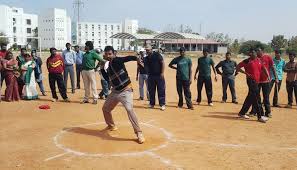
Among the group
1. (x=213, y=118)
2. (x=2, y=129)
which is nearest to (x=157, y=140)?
(x=213, y=118)

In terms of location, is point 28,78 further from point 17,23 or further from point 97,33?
Answer: point 97,33

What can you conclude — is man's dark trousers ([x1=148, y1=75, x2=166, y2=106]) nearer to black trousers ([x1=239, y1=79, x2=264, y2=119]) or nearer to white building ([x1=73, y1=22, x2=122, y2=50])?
black trousers ([x1=239, y1=79, x2=264, y2=119])

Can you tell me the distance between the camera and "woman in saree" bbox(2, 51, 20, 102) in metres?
12.5

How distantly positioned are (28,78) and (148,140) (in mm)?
6978

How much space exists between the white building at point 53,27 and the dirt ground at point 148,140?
109 meters

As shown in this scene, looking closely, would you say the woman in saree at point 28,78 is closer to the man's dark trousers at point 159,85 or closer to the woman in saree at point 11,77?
the woman in saree at point 11,77

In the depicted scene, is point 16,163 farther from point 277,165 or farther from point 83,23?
point 83,23

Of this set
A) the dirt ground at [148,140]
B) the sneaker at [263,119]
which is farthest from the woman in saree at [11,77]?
the sneaker at [263,119]

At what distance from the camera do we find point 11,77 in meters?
12.6

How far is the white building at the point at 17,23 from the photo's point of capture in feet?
355

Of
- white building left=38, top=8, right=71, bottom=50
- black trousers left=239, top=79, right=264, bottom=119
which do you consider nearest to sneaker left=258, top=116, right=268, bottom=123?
black trousers left=239, top=79, right=264, bottom=119

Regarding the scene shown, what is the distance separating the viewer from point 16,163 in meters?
6.32

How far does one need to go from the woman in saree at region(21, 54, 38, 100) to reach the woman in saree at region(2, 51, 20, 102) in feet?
0.86

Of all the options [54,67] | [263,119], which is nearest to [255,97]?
[263,119]
